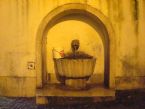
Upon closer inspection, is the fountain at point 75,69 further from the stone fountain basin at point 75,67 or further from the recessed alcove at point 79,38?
the recessed alcove at point 79,38

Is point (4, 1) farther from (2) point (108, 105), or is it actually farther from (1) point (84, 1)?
(2) point (108, 105)

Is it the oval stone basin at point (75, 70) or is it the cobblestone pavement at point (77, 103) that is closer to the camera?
the cobblestone pavement at point (77, 103)

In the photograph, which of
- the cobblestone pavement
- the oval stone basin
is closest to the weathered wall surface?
the cobblestone pavement

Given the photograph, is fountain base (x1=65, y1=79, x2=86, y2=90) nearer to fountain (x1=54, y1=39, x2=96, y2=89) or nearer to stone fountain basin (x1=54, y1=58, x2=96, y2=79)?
fountain (x1=54, y1=39, x2=96, y2=89)

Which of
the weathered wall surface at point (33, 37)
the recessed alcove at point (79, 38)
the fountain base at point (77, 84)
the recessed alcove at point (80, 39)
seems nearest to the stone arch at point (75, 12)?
the recessed alcove at point (80, 39)

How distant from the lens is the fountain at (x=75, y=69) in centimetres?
1097

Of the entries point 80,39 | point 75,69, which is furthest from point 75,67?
point 80,39

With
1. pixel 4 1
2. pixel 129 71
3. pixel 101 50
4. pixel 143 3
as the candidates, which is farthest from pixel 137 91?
pixel 4 1

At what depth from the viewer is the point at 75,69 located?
434 inches

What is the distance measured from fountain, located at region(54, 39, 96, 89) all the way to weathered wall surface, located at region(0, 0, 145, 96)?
816 mm

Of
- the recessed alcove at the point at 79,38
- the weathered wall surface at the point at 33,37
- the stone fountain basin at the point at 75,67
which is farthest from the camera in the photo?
the recessed alcove at the point at 79,38

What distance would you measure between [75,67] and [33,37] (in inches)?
60.8

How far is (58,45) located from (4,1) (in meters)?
2.19

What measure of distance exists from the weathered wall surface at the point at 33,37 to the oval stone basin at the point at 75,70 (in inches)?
32.0
